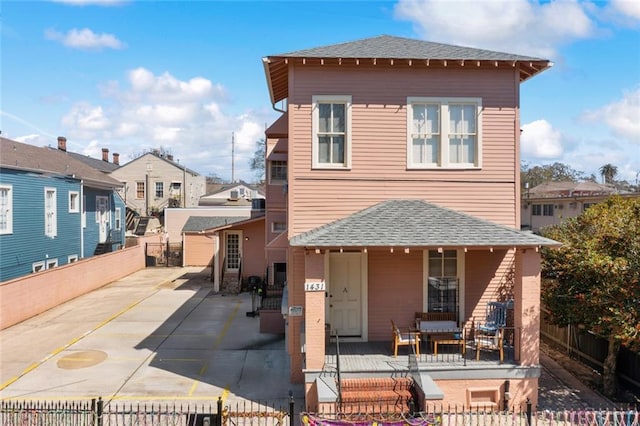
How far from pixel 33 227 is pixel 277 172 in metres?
12.2

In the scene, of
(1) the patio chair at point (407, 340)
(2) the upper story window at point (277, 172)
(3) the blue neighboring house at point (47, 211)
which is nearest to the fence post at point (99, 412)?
(1) the patio chair at point (407, 340)

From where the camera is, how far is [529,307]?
987cm

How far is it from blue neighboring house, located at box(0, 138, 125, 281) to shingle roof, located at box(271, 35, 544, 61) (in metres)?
16.1

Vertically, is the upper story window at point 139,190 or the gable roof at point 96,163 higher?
the gable roof at point 96,163

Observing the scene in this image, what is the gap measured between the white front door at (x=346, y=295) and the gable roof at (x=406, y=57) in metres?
4.95

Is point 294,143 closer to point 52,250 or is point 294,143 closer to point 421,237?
point 421,237

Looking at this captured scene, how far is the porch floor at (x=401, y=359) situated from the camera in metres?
9.66

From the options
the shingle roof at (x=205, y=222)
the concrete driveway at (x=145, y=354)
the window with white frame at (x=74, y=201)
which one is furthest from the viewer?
the shingle roof at (x=205, y=222)

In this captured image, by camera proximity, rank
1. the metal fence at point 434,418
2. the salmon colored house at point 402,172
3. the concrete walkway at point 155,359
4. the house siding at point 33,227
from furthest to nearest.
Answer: the house siding at point 33,227
the salmon colored house at point 402,172
the concrete walkway at point 155,359
the metal fence at point 434,418

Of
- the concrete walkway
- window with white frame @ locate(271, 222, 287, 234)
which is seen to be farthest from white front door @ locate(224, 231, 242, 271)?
window with white frame @ locate(271, 222, 287, 234)

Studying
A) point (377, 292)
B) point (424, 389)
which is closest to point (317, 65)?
point (377, 292)

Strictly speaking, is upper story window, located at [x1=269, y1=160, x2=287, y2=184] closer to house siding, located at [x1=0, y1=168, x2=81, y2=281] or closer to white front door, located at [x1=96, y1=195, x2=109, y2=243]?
house siding, located at [x1=0, y1=168, x2=81, y2=281]

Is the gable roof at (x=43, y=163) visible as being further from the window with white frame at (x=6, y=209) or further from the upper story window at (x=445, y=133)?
Answer: the upper story window at (x=445, y=133)

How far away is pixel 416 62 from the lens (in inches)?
447
